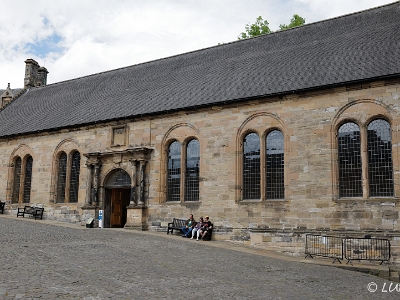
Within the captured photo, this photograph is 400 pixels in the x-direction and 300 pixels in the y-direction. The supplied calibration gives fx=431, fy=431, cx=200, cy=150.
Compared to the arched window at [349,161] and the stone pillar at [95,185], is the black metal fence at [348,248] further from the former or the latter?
the stone pillar at [95,185]

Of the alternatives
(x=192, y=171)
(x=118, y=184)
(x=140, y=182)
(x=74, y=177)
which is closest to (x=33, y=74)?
(x=74, y=177)

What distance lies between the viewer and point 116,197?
21672mm

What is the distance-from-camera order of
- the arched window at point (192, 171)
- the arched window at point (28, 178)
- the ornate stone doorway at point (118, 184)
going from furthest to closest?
the arched window at point (28, 178) < the ornate stone doorway at point (118, 184) < the arched window at point (192, 171)

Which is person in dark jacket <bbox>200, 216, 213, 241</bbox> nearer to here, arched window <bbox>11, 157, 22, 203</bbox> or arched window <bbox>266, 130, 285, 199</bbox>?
arched window <bbox>266, 130, 285, 199</bbox>

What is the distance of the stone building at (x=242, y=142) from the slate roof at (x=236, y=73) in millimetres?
95

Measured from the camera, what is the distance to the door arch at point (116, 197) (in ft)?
68.8

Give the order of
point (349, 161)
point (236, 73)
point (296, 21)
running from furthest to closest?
point (296, 21), point (236, 73), point (349, 161)

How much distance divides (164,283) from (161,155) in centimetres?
1158

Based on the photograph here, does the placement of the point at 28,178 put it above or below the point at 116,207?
above

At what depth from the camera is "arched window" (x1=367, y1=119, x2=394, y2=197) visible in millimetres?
14727

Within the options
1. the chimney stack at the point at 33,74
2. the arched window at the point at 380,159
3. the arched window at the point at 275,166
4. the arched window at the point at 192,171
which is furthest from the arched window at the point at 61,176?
the arched window at the point at 380,159

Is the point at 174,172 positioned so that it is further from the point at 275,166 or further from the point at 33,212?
the point at 33,212

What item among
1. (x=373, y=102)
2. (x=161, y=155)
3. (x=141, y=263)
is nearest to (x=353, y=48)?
(x=373, y=102)

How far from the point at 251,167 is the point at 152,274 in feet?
29.8
